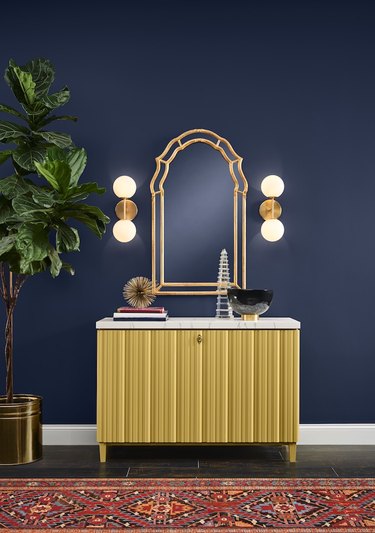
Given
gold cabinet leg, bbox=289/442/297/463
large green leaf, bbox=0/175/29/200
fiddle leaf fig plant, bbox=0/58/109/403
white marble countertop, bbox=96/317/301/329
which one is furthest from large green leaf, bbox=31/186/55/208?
gold cabinet leg, bbox=289/442/297/463

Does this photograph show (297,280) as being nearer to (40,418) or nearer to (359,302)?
(359,302)

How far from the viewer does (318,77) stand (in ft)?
13.1

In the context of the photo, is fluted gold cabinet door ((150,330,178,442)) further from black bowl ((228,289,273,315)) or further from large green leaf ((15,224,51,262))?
large green leaf ((15,224,51,262))

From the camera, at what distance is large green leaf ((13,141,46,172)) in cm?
340

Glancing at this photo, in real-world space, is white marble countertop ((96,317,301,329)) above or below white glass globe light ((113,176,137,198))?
below

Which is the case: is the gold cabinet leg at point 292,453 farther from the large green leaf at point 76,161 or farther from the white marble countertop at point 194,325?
the large green leaf at point 76,161

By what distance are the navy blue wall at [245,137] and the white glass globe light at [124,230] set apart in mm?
65

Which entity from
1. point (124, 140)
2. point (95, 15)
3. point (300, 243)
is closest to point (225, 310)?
point (300, 243)

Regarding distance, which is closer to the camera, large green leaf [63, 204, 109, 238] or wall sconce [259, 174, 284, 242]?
large green leaf [63, 204, 109, 238]

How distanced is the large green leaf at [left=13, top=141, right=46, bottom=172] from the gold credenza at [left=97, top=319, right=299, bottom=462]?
3.17 ft

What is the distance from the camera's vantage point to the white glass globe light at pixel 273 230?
3887mm

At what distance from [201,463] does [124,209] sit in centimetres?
156

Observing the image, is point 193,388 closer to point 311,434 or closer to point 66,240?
point 311,434

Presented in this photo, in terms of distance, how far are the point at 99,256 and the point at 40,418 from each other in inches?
40.9
